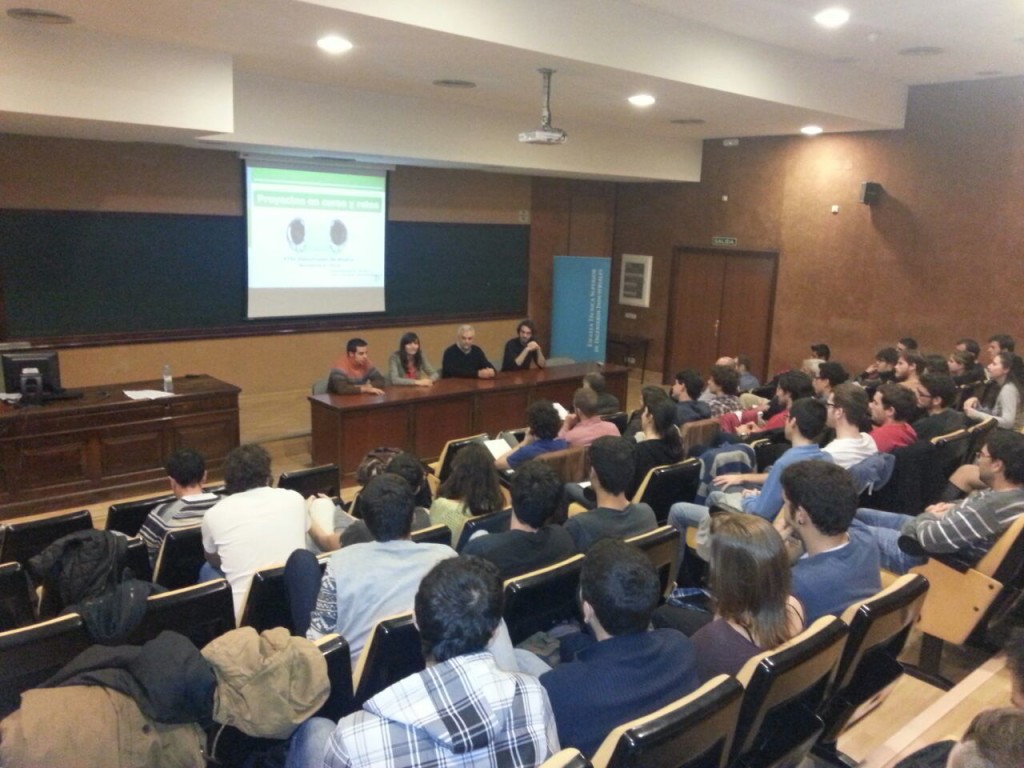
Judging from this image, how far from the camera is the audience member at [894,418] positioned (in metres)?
3.96

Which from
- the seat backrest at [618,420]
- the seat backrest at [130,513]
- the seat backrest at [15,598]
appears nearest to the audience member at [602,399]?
the seat backrest at [618,420]

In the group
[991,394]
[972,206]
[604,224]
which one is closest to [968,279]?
[972,206]

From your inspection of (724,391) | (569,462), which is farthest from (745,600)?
(724,391)

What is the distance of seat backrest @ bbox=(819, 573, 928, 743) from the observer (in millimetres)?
2100

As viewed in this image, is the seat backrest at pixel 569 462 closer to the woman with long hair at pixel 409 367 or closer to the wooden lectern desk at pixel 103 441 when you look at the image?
the woman with long hair at pixel 409 367

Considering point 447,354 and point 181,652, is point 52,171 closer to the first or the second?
point 447,354

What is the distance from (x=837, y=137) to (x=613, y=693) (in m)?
7.63

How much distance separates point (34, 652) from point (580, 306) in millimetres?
8357

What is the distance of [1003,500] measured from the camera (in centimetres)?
284

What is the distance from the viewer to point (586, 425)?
446cm

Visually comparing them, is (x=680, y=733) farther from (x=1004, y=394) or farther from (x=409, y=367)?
(x=409, y=367)

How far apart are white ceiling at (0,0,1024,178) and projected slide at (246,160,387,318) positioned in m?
0.95

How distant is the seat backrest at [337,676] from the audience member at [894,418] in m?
3.09

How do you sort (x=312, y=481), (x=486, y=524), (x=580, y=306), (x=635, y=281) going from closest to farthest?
(x=486, y=524) < (x=312, y=481) < (x=580, y=306) < (x=635, y=281)
